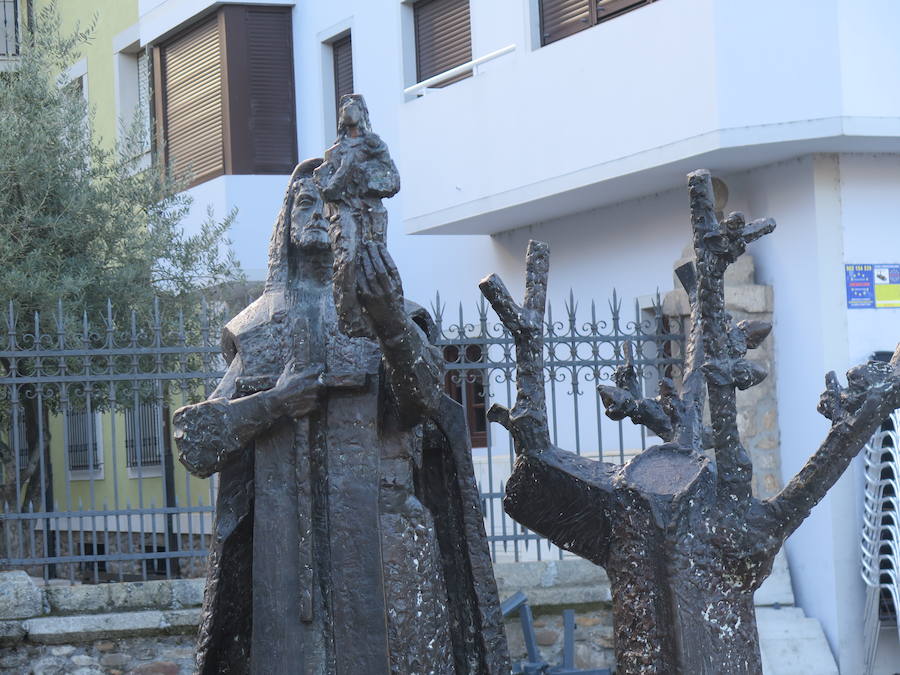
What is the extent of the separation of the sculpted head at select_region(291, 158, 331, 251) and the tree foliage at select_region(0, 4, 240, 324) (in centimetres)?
745

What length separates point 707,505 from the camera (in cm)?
325

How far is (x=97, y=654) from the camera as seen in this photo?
339 inches

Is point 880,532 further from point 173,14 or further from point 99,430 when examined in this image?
point 99,430

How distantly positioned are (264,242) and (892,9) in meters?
7.46

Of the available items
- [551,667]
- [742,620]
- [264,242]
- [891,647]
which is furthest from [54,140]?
[742,620]

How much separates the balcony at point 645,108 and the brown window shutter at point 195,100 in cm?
363

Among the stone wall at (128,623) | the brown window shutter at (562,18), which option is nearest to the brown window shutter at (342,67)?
the brown window shutter at (562,18)

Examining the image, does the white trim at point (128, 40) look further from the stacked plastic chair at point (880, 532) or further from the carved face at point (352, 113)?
the carved face at point (352, 113)

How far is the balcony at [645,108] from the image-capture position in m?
9.66

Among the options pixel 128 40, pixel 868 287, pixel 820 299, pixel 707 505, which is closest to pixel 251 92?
pixel 128 40

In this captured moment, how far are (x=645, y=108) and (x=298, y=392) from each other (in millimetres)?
7062

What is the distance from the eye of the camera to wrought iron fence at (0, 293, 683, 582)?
341 inches

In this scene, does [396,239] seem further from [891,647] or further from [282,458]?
[282,458]

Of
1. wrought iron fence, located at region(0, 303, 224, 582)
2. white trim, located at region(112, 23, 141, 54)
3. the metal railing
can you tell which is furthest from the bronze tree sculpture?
white trim, located at region(112, 23, 141, 54)
